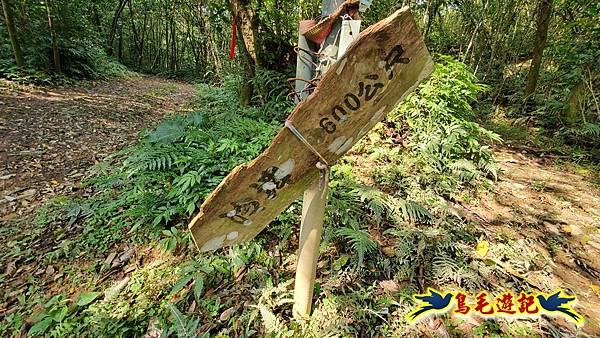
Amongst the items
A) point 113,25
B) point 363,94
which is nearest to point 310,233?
point 363,94

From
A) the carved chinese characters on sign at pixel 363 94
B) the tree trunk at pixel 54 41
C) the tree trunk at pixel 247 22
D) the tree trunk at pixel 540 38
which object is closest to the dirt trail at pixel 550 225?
the carved chinese characters on sign at pixel 363 94

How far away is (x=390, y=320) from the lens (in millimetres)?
2109

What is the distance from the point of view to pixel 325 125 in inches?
47.7

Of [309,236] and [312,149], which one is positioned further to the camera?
[309,236]

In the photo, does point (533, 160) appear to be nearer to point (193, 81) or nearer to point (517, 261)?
point (517, 261)

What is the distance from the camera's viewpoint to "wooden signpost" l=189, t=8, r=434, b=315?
1.06 metres

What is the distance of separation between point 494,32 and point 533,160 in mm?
5775

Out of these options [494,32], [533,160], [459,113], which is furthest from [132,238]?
[494,32]

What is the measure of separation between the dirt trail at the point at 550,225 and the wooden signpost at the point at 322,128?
2.31m

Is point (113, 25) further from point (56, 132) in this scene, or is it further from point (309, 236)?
point (309, 236)

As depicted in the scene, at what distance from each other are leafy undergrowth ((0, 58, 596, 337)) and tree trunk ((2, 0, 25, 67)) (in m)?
6.73

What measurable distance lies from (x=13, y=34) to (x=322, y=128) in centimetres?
1056

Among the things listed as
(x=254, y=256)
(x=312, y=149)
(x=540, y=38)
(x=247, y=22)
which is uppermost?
(x=540, y=38)

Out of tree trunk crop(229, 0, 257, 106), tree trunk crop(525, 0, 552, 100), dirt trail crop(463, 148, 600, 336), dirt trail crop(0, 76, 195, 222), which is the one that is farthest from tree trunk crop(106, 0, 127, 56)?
dirt trail crop(463, 148, 600, 336)
